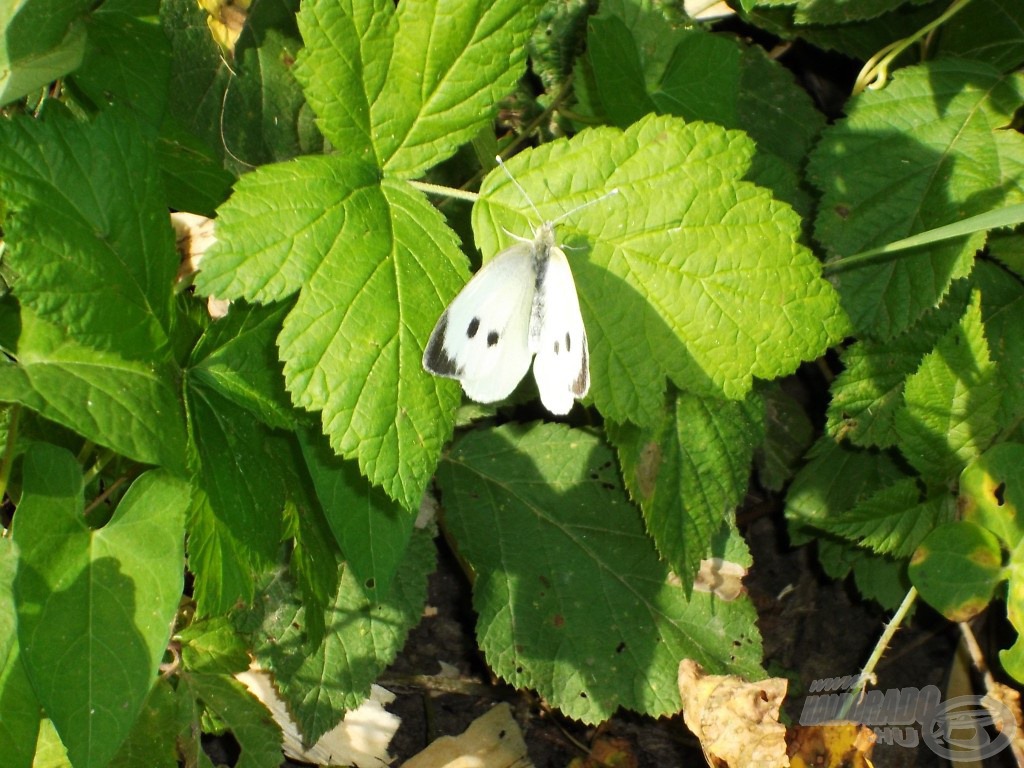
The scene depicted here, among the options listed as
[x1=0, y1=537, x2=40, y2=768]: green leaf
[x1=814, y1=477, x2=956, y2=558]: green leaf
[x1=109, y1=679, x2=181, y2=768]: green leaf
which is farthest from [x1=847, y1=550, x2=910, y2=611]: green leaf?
[x1=0, y1=537, x2=40, y2=768]: green leaf

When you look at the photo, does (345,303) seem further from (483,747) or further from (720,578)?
(483,747)

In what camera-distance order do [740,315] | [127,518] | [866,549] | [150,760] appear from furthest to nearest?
[866,549] < [150,760] < [740,315] < [127,518]

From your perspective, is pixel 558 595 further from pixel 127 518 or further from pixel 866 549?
pixel 127 518

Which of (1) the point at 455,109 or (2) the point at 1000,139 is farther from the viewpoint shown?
(2) the point at 1000,139

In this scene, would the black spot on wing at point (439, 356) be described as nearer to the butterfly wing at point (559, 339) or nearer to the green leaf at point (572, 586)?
the butterfly wing at point (559, 339)

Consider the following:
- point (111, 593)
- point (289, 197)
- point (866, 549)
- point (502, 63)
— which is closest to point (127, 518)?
point (111, 593)

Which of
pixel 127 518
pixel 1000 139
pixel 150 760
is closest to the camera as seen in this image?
pixel 127 518

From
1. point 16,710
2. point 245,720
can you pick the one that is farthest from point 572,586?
point 16,710
